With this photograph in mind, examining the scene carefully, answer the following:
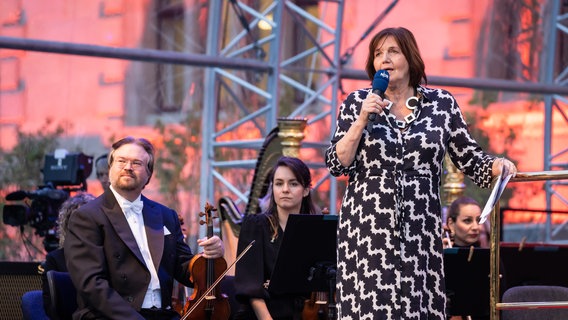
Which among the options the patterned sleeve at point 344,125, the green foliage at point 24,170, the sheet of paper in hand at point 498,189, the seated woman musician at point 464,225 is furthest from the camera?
the green foliage at point 24,170

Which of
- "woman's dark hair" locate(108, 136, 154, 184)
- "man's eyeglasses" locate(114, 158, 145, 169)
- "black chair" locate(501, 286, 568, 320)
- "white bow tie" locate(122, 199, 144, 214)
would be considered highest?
"woman's dark hair" locate(108, 136, 154, 184)

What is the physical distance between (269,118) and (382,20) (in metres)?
1.97

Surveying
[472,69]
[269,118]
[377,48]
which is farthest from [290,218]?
[472,69]

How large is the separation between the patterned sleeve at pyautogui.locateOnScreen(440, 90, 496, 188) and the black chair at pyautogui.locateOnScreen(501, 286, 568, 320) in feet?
3.07

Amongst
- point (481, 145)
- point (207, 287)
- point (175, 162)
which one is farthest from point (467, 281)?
point (481, 145)

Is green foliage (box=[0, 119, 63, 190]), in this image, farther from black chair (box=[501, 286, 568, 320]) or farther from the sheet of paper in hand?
the sheet of paper in hand

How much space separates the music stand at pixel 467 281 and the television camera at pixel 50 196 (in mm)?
2874

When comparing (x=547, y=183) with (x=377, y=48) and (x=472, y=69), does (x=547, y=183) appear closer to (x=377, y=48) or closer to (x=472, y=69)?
(x=472, y=69)

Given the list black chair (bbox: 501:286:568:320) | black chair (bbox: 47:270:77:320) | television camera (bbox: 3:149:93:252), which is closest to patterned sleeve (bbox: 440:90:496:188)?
black chair (bbox: 501:286:568:320)

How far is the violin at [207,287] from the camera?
5.32 m

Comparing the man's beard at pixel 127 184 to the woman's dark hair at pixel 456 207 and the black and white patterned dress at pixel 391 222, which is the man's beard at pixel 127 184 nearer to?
the black and white patterned dress at pixel 391 222

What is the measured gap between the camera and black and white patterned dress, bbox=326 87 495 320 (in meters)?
3.91

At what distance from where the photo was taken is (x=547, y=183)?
12492 mm

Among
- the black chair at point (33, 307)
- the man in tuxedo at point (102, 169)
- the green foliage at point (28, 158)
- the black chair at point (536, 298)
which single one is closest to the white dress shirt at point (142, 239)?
the black chair at point (33, 307)
